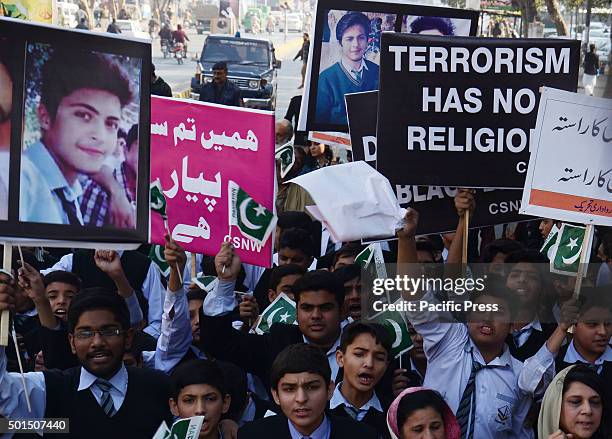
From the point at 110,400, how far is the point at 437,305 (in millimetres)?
1567

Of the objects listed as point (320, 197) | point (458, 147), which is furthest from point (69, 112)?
point (458, 147)

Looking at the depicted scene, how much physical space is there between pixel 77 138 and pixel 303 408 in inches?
57.1

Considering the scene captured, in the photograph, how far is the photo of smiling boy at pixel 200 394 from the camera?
5.27 metres

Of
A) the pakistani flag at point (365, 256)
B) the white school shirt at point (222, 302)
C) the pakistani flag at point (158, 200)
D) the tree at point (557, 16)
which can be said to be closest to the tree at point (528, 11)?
the tree at point (557, 16)

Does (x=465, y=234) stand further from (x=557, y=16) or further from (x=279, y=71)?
(x=279, y=71)

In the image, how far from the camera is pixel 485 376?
18.5 feet

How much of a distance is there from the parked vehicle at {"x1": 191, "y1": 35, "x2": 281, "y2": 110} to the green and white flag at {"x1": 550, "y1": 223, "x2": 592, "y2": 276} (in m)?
20.5

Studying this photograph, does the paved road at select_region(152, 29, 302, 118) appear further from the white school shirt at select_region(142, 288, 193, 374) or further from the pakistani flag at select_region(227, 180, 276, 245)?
the white school shirt at select_region(142, 288, 193, 374)

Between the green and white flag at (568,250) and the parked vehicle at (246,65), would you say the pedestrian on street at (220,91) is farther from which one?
the parked vehicle at (246,65)

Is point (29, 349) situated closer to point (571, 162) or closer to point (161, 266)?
point (161, 266)

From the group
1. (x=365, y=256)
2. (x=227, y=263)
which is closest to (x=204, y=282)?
(x=227, y=263)

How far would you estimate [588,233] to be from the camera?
6.08 metres

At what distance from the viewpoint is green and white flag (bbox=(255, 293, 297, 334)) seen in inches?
253

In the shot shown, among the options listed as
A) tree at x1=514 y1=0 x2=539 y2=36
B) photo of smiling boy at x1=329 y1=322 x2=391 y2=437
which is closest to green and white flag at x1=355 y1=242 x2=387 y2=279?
photo of smiling boy at x1=329 y1=322 x2=391 y2=437
